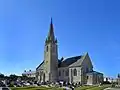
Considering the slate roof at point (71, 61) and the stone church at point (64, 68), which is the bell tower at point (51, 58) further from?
the slate roof at point (71, 61)

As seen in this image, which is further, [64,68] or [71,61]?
[64,68]

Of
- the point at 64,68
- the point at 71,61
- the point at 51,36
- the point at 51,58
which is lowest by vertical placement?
the point at 64,68

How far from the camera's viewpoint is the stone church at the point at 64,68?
100 m

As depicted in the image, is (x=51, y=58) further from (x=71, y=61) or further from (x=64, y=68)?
(x=71, y=61)

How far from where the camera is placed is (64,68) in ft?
360

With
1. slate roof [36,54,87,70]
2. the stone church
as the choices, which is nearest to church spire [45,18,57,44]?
the stone church

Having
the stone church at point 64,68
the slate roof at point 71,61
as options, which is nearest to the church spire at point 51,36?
the stone church at point 64,68

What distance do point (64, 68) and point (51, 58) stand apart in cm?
680

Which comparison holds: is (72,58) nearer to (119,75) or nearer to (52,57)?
(52,57)

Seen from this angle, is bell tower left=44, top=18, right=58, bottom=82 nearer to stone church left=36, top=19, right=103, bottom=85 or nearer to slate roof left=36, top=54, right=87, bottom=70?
stone church left=36, top=19, right=103, bottom=85

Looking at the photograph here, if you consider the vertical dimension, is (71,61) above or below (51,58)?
below

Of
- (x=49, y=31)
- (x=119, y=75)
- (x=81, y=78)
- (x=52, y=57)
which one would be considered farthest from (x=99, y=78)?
(x=49, y=31)

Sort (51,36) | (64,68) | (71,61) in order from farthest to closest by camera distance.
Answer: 1. (51,36)
2. (64,68)
3. (71,61)

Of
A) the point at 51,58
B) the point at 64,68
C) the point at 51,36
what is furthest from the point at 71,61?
the point at 51,36
